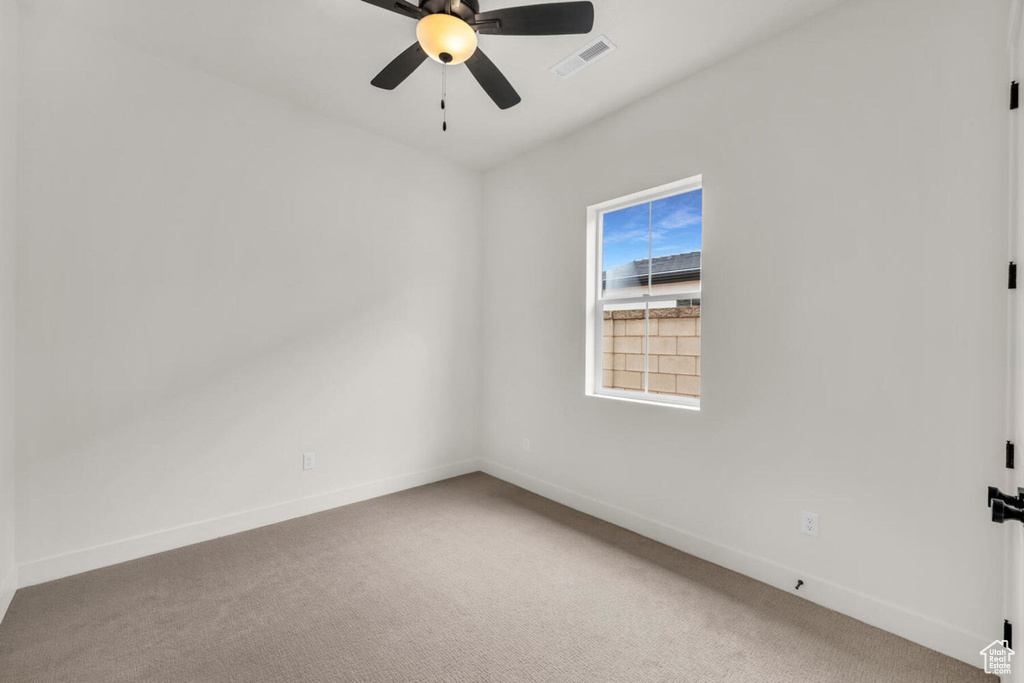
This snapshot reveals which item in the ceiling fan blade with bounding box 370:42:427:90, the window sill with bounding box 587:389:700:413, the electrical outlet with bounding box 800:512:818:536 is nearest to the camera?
the ceiling fan blade with bounding box 370:42:427:90

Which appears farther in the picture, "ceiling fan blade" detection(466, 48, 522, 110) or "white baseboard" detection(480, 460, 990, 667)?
"ceiling fan blade" detection(466, 48, 522, 110)

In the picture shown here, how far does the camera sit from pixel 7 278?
2.17 metres

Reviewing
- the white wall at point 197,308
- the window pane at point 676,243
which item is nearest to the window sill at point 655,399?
the window pane at point 676,243

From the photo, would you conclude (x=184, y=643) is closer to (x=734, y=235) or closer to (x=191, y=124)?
(x=191, y=124)

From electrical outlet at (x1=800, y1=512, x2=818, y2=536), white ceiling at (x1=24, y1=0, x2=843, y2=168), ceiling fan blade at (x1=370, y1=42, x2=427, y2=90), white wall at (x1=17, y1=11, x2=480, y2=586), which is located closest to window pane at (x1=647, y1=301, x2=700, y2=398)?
electrical outlet at (x1=800, y1=512, x2=818, y2=536)

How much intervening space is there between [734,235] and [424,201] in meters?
2.57

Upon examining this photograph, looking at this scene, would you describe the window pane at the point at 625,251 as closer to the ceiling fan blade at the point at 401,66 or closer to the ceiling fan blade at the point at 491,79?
the ceiling fan blade at the point at 491,79

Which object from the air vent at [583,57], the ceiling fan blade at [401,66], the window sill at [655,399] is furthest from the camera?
the window sill at [655,399]

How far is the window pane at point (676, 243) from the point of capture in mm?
2904

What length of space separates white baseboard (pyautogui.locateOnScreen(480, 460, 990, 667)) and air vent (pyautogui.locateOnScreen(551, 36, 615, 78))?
9.39 ft

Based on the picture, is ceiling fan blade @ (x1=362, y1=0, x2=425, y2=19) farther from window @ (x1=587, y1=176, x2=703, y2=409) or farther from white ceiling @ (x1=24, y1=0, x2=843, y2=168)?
window @ (x1=587, y1=176, x2=703, y2=409)

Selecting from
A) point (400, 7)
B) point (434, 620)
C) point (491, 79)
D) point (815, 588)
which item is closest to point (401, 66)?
point (400, 7)

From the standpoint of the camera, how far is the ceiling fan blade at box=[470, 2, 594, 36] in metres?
1.73

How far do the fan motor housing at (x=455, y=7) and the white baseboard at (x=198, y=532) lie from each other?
3134 millimetres
